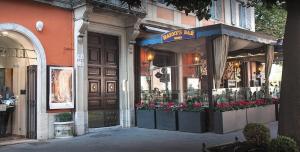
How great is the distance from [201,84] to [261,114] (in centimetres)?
350

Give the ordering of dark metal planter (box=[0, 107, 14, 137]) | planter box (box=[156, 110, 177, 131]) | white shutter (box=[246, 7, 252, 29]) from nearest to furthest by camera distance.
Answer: dark metal planter (box=[0, 107, 14, 137])
planter box (box=[156, 110, 177, 131])
white shutter (box=[246, 7, 252, 29])

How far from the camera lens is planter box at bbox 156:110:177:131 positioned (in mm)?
11977

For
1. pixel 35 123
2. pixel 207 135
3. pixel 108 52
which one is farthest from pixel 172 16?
pixel 35 123

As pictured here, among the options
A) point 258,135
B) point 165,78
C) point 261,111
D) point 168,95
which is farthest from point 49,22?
point 261,111

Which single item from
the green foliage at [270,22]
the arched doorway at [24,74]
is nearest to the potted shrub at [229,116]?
the arched doorway at [24,74]

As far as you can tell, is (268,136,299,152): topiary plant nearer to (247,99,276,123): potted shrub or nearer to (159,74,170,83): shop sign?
(247,99,276,123): potted shrub

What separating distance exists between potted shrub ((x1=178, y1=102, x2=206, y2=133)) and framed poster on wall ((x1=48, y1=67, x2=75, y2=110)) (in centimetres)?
365

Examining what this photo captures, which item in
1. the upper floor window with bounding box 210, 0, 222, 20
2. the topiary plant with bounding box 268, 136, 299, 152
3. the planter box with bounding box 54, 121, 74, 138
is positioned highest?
the upper floor window with bounding box 210, 0, 222, 20

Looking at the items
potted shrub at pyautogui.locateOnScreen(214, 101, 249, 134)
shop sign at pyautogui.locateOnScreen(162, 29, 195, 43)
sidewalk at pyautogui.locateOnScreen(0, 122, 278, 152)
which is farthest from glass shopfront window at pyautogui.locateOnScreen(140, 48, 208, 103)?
sidewalk at pyautogui.locateOnScreen(0, 122, 278, 152)

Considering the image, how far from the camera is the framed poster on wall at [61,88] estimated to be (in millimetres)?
10891

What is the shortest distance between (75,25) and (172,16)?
5.14m

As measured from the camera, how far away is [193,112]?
37.4 ft

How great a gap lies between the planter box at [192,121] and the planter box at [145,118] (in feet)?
4.04

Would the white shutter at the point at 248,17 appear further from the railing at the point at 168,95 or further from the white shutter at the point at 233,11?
the railing at the point at 168,95
